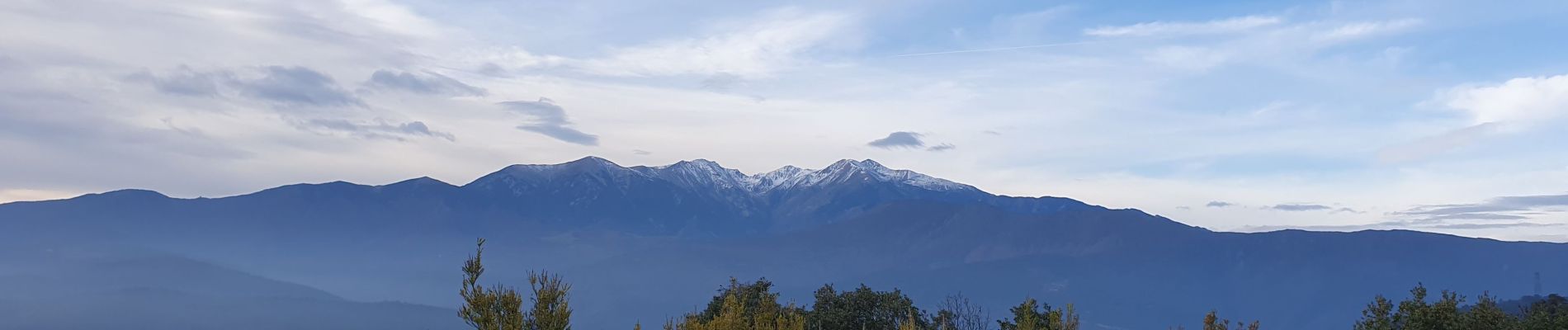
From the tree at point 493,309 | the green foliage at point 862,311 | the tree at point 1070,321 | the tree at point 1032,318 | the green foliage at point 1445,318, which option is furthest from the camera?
the green foliage at point 862,311

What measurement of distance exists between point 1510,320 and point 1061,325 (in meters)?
16.4

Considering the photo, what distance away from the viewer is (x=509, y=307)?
2284 cm

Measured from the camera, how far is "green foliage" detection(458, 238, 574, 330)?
22703mm

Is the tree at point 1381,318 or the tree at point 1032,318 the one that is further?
the tree at point 1381,318

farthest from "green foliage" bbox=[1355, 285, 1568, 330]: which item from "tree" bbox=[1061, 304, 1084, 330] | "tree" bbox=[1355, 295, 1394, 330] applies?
"tree" bbox=[1061, 304, 1084, 330]

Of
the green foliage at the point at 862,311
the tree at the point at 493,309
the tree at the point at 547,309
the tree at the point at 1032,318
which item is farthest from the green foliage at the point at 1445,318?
the green foliage at the point at 862,311

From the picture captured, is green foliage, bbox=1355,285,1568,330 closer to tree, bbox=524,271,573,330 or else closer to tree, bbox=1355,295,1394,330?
tree, bbox=1355,295,1394,330

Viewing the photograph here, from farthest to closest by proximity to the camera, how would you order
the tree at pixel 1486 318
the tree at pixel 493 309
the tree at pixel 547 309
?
1. the tree at pixel 1486 318
2. the tree at pixel 547 309
3. the tree at pixel 493 309

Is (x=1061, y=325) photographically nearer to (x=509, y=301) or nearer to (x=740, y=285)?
(x=509, y=301)

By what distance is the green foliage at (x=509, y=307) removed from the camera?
22.7 meters

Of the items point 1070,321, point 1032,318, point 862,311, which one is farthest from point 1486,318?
point 862,311

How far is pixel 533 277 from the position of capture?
23.9m

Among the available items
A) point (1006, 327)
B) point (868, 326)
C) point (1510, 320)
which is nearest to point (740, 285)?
point (868, 326)

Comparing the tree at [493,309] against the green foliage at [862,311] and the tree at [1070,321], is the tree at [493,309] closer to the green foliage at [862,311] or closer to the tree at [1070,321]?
the tree at [1070,321]
